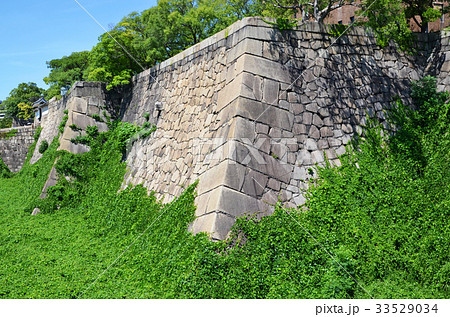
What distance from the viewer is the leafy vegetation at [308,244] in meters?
6.07

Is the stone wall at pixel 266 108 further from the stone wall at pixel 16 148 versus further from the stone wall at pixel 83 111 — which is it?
the stone wall at pixel 16 148

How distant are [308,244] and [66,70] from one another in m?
32.5

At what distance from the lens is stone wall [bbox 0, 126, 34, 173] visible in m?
23.7

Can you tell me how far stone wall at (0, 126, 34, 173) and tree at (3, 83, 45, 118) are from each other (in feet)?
80.2

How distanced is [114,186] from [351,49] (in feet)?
22.3

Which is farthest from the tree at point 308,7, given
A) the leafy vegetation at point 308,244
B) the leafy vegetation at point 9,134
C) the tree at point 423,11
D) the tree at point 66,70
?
the tree at point 66,70

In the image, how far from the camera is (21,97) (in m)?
46.7

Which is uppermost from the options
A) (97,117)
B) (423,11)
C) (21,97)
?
(21,97)

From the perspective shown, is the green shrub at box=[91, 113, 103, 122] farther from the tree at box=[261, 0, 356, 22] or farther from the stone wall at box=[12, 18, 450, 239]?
the tree at box=[261, 0, 356, 22]

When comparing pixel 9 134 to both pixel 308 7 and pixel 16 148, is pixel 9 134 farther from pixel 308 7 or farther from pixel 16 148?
pixel 308 7

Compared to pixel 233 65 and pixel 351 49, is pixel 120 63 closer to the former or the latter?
pixel 233 65

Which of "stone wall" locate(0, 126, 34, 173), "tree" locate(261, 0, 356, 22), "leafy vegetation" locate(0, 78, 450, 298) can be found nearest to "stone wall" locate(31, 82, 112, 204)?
"leafy vegetation" locate(0, 78, 450, 298)

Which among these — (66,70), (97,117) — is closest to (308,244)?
(97,117)

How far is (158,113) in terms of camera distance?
11.6 metres
